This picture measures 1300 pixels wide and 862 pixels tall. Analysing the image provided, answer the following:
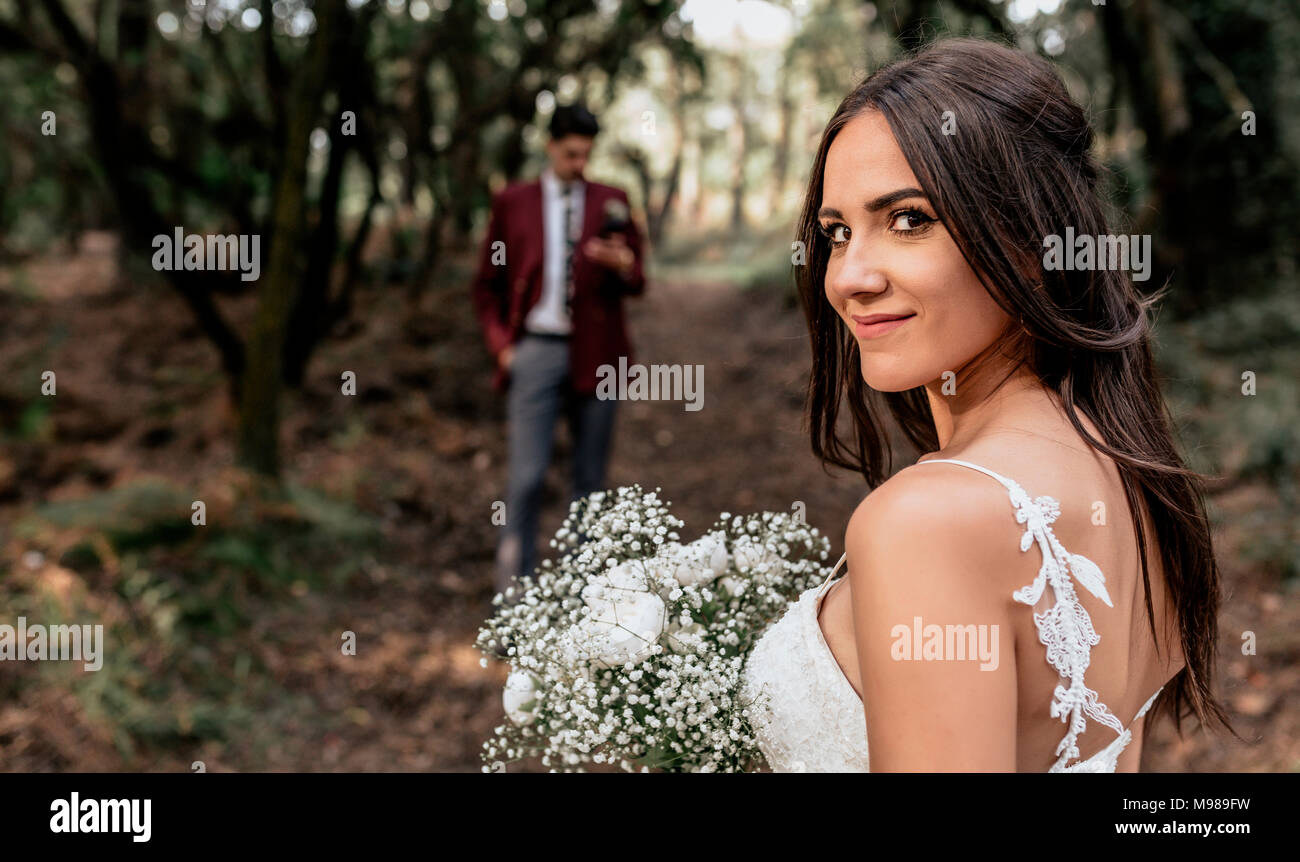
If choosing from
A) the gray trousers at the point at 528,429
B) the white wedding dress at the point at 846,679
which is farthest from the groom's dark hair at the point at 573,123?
the white wedding dress at the point at 846,679

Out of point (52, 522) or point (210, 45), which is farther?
point (210, 45)

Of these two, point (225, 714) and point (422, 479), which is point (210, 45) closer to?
point (422, 479)

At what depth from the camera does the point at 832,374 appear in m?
1.83

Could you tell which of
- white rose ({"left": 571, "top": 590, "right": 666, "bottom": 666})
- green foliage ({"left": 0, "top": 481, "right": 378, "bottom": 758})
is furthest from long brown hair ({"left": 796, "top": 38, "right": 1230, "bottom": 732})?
green foliage ({"left": 0, "top": 481, "right": 378, "bottom": 758})

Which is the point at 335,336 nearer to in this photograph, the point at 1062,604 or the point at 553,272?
the point at 553,272

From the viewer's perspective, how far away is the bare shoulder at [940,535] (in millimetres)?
1104

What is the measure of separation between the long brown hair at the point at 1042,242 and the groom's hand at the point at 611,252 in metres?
3.41

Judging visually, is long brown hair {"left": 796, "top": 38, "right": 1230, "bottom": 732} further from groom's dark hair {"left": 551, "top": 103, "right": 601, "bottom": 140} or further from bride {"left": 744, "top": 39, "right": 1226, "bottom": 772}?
groom's dark hair {"left": 551, "top": 103, "right": 601, "bottom": 140}

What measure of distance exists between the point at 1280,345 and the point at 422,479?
7515mm

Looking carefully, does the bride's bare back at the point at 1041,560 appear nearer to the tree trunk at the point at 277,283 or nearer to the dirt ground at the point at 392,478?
the dirt ground at the point at 392,478

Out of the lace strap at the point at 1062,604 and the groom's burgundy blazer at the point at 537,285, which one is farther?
the groom's burgundy blazer at the point at 537,285

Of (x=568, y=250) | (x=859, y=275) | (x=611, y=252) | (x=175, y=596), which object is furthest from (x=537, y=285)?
(x=859, y=275)
